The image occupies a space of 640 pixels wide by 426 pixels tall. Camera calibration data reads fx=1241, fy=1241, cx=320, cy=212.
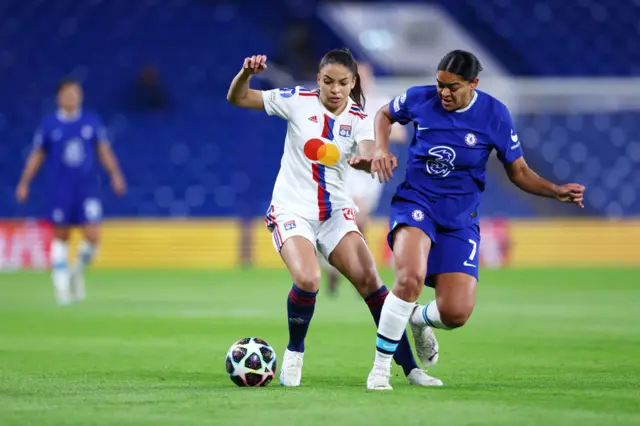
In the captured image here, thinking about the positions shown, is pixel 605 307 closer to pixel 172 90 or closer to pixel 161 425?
pixel 161 425

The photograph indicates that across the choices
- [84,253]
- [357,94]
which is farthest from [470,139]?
[84,253]

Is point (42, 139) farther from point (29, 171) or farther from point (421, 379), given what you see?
point (421, 379)

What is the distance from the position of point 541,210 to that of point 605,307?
12270mm

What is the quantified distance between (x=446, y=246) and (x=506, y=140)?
740 mm

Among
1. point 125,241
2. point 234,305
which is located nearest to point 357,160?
point 234,305

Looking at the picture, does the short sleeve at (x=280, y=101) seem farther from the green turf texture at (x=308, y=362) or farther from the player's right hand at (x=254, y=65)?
the green turf texture at (x=308, y=362)

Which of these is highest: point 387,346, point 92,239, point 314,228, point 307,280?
point 314,228

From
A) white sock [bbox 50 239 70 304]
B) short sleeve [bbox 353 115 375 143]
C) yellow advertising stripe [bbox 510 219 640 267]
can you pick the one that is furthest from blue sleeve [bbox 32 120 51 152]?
yellow advertising stripe [bbox 510 219 640 267]

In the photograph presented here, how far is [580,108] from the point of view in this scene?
26.9 meters

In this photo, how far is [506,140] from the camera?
7.52 metres

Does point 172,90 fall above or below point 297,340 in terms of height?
above

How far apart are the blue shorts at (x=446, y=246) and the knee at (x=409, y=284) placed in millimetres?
448

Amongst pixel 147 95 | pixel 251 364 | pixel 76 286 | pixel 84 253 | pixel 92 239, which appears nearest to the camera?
pixel 251 364

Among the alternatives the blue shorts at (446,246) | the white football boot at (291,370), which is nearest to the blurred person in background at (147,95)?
the blue shorts at (446,246)
